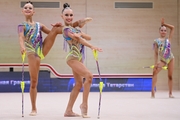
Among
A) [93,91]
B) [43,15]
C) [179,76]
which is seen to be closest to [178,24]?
[179,76]

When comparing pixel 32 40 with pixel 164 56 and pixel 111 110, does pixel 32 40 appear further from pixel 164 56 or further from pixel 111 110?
pixel 164 56

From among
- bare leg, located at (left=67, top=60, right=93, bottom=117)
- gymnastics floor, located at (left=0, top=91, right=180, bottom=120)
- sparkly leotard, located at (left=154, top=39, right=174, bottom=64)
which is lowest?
gymnastics floor, located at (left=0, top=91, right=180, bottom=120)

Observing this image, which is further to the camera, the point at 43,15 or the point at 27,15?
the point at 43,15

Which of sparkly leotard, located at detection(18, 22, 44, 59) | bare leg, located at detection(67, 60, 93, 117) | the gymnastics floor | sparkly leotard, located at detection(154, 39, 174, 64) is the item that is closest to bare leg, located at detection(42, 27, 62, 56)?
sparkly leotard, located at detection(18, 22, 44, 59)

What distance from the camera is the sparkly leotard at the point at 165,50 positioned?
28.9 ft

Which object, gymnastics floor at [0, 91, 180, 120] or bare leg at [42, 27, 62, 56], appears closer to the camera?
gymnastics floor at [0, 91, 180, 120]

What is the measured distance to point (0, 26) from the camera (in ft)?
43.7

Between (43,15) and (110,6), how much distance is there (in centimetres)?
260

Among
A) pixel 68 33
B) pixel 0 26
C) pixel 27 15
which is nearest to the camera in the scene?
pixel 68 33

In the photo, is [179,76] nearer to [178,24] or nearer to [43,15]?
[178,24]

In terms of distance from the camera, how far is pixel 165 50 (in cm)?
886

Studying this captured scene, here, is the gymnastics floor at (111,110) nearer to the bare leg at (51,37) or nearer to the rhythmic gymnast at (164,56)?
the bare leg at (51,37)

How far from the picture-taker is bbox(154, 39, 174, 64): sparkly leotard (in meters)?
8.80

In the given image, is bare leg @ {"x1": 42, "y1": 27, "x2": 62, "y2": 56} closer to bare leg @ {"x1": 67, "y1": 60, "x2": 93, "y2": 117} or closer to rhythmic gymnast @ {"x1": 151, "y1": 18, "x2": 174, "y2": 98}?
bare leg @ {"x1": 67, "y1": 60, "x2": 93, "y2": 117}
